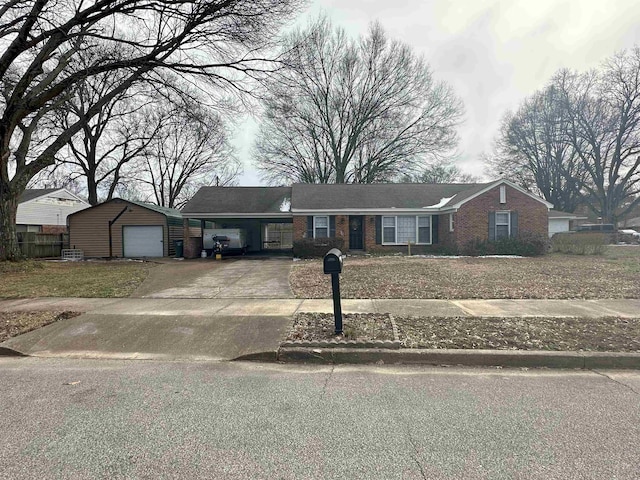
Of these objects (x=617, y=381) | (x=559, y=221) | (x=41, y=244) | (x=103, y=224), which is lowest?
(x=617, y=381)

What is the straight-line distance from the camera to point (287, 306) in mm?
7230

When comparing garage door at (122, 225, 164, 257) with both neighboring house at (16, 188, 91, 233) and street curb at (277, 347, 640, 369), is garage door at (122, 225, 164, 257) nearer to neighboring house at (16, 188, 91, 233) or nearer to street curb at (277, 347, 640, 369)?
neighboring house at (16, 188, 91, 233)

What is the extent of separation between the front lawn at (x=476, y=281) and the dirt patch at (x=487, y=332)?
6.98ft

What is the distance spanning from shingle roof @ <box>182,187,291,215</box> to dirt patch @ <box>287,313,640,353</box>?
46.4ft

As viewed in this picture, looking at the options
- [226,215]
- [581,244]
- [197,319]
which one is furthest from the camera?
[226,215]

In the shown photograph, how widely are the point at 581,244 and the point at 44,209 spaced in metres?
38.9

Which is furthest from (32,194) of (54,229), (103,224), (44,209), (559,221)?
(559,221)

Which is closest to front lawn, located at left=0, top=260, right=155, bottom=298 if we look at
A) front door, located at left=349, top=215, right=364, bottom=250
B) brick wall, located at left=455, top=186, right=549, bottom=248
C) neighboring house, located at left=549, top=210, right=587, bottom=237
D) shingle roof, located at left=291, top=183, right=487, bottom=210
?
shingle roof, located at left=291, top=183, right=487, bottom=210

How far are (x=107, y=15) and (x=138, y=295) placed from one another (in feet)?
35.4

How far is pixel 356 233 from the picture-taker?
19703 mm

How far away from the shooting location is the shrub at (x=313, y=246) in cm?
1780

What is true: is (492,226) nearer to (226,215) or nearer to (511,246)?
(511,246)

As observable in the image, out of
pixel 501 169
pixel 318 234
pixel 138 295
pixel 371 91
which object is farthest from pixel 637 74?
pixel 138 295

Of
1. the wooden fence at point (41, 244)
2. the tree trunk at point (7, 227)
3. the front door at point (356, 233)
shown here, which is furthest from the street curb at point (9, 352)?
the wooden fence at point (41, 244)
